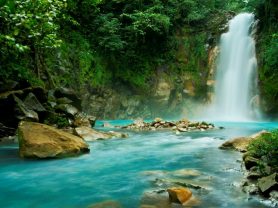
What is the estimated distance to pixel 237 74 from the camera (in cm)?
2405

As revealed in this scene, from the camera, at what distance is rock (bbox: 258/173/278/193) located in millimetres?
5191

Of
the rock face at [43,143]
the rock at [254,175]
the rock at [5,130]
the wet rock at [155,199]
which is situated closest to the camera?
the wet rock at [155,199]

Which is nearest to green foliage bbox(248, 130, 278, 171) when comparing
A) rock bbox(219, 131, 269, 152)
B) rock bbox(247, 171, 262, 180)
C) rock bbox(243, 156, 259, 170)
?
rock bbox(243, 156, 259, 170)

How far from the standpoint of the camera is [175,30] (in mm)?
26344

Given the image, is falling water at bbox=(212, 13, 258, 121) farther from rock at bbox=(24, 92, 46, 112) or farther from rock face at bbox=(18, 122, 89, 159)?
rock face at bbox=(18, 122, 89, 159)

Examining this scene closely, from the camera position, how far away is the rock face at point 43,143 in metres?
8.62

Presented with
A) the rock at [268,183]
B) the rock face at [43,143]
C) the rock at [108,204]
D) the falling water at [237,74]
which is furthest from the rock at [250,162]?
the falling water at [237,74]

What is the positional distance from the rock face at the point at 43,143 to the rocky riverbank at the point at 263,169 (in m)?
4.37

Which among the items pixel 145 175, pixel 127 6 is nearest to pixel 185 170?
pixel 145 175

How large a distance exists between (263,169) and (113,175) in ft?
9.50

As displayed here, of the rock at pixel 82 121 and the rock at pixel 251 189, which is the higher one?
the rock at pixel 82 121

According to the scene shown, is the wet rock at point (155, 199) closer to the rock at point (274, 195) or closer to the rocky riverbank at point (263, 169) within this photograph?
the rocky riverbank at point (263, 169)

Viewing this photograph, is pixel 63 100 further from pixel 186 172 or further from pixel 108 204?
pixel 108 204

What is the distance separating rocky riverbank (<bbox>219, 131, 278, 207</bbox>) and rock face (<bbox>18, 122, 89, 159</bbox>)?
14.3 feet
